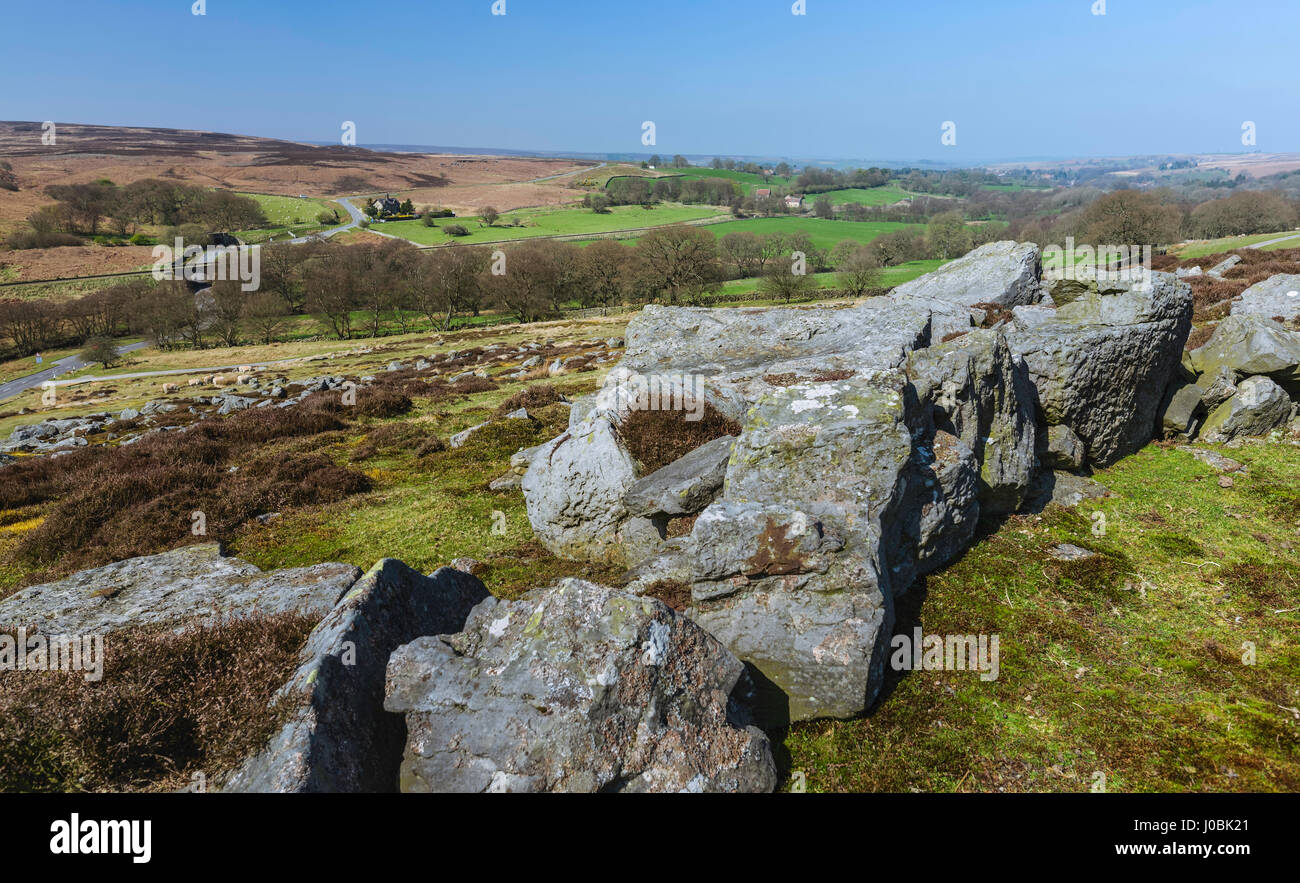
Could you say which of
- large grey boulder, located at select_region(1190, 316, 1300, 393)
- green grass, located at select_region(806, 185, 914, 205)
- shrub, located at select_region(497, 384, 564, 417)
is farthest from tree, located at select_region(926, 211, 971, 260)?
shrub, located at select_region(497, 384, 564, 417)

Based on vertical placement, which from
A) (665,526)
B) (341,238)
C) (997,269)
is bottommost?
(665,526)

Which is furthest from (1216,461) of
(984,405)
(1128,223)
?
(1128,223)

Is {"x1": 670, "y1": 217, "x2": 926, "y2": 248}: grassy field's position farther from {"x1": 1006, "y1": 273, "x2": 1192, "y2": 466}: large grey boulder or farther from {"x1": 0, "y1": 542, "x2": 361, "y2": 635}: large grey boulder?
{"x1": 0, "y1": 542, "x2": 361, "y2": 635}: large grey boulder

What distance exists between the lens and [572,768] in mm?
5438

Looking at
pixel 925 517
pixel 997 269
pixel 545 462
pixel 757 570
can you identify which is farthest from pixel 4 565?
pixel 997 269

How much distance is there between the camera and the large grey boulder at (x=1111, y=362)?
42.9 ft

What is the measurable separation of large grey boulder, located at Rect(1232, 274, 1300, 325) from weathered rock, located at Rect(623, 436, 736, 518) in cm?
2500

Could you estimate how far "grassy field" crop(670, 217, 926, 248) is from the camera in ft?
380

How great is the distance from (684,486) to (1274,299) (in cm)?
2871

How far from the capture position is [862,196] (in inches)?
7224

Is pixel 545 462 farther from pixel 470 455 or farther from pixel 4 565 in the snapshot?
pixel 4 565

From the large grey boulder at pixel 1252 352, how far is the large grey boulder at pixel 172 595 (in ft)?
70.4

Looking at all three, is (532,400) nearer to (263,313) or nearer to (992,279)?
(992,279)

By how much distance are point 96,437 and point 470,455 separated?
82.9 feet
